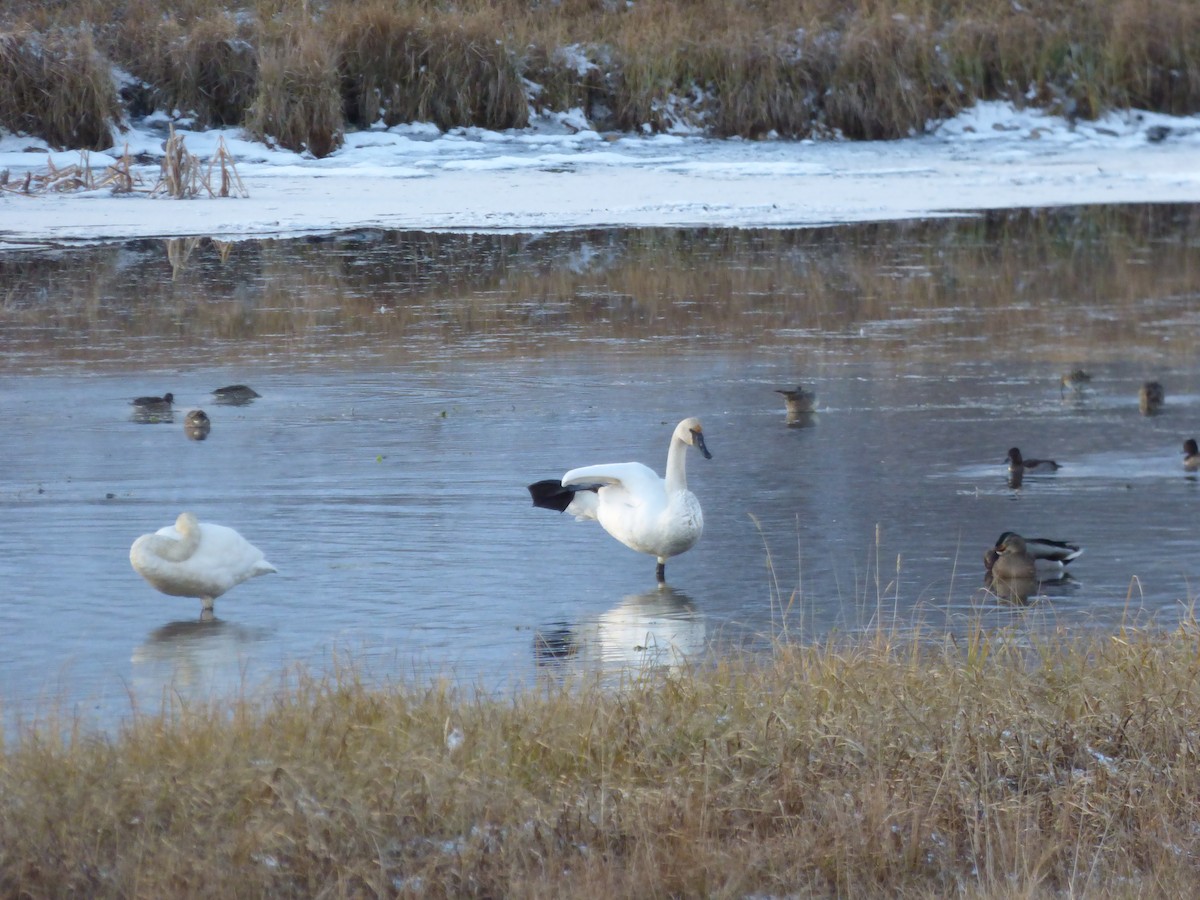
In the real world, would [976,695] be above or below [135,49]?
below

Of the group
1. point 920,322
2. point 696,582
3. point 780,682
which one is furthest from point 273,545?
point 920,322

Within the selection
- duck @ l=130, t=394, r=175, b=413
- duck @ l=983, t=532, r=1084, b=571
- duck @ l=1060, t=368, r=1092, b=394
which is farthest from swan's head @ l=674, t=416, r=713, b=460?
Answer: duck @ l=1060, t=368, r=1092, b=394

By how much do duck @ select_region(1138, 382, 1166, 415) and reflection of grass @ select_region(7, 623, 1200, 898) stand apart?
17.3ft

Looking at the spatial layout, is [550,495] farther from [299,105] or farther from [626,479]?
[299,105]

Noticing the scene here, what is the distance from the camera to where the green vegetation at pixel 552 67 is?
2517 cm

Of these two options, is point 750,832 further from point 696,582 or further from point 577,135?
point 577,135

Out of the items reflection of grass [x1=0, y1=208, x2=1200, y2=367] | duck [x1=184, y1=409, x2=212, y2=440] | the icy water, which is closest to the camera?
the icy water

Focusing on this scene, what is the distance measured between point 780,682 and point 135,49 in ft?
81.4

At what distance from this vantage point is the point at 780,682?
16.2 feet

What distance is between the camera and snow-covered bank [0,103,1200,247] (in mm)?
19375

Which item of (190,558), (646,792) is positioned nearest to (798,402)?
(190,558)

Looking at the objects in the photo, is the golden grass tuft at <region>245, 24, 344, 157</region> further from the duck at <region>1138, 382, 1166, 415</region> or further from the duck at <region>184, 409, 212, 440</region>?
the duck at <region>1138, 382, 1166, 415</region>

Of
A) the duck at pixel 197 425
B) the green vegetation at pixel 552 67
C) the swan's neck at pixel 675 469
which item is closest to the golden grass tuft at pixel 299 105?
the green vegetation at pixel 552 67

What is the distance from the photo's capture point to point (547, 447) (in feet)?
30.2
